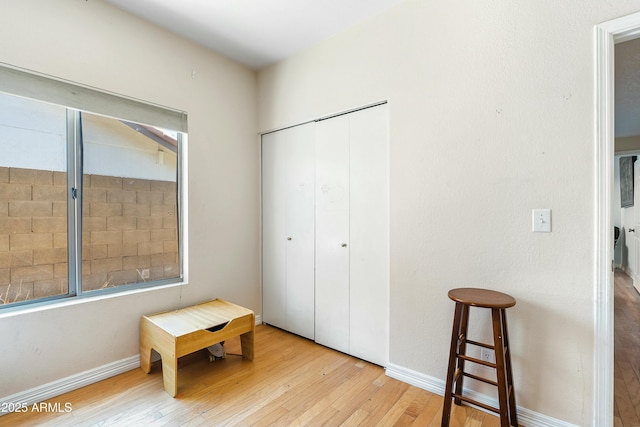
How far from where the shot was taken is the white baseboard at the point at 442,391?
1.51 m

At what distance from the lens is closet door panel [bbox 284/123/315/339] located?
261cm

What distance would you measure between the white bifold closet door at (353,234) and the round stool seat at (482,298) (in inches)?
23.8

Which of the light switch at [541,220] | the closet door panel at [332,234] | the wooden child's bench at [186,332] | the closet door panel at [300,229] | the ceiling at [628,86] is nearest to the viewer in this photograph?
the light switch at [541,220]

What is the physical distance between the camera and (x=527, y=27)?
155 cm

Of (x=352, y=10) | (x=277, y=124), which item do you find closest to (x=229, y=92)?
(x=277, y=124)

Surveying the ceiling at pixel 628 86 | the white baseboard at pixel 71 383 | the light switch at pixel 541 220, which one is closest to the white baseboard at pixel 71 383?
the white baseboard at pixel 71 383

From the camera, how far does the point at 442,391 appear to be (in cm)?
182

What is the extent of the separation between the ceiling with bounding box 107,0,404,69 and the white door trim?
4.11 feet

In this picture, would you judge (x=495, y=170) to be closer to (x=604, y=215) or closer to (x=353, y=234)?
(x=604, y=215)

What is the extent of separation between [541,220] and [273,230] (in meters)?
2.16

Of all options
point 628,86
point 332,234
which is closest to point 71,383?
point 332,234

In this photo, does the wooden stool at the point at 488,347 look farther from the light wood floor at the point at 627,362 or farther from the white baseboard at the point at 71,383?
the white baseboard at the point at 71,383

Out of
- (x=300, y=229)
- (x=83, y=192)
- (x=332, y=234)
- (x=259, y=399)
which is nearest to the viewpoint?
(x=259, y=399)

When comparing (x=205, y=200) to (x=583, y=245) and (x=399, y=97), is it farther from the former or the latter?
(x=583, y=245)
